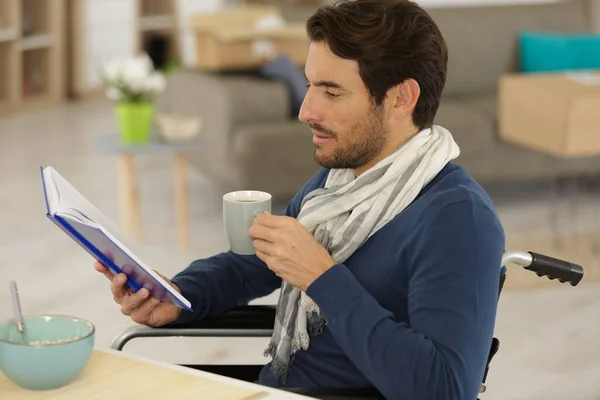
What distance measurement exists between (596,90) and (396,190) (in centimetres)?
281

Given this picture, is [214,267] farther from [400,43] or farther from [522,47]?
[522,47]

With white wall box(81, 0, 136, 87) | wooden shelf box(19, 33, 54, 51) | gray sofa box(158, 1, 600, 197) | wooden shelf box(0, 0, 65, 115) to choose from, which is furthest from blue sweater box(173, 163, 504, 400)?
white wall box(81, 0, 136, 87)

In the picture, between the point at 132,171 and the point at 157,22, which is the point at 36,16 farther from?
the point at 132,171

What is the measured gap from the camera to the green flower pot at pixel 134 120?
4035 mm

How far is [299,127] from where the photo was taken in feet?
14.3

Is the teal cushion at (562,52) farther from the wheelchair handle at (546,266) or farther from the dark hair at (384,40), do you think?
the dark hair at (384,40)

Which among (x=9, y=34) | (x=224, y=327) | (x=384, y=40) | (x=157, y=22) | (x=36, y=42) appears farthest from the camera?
(x=157, y=22)

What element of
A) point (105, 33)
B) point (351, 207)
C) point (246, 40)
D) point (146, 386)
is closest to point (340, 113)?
point (351, 207)

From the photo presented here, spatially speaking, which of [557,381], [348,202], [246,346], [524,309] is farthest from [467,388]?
[524,309]

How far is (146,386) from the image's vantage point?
51.8 inches

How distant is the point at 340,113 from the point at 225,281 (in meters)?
0.40

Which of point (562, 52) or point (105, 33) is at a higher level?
point (562, 52)

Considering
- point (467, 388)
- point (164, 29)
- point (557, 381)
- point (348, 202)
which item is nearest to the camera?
point (467, 388)

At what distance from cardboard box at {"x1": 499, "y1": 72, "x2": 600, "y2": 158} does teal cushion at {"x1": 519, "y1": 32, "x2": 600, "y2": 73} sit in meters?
0.42
